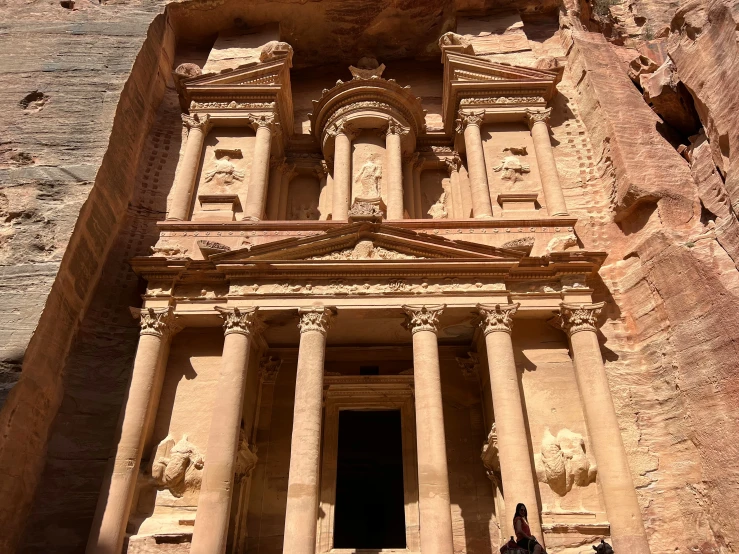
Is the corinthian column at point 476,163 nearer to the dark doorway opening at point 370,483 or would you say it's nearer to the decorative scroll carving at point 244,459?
the dark doorway opening at point 370,483

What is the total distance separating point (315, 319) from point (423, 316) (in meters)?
2.11

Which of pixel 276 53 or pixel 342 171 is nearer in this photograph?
pixel 342 171

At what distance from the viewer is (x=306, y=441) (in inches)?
431

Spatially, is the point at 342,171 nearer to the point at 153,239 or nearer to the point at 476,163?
the point at 476,163

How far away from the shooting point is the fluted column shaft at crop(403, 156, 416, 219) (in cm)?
1658

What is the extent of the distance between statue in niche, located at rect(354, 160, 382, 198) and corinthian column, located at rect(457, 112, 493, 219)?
7.74 ft

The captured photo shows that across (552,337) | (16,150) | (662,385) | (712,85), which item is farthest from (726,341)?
(16,150)

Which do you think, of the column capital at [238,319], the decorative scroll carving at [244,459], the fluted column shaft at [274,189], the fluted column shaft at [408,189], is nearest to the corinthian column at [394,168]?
the fluted column shaft at [408,189]

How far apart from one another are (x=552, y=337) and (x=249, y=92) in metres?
10.3

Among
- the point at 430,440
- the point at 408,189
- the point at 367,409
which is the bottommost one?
the point at 430,440

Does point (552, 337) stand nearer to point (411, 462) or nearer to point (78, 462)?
point (411, 462)

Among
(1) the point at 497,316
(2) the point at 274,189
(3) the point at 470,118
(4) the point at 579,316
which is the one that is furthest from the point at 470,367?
(2) the point at 274,189

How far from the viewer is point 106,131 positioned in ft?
48.3

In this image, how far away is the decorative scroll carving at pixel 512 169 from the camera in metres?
15.7
